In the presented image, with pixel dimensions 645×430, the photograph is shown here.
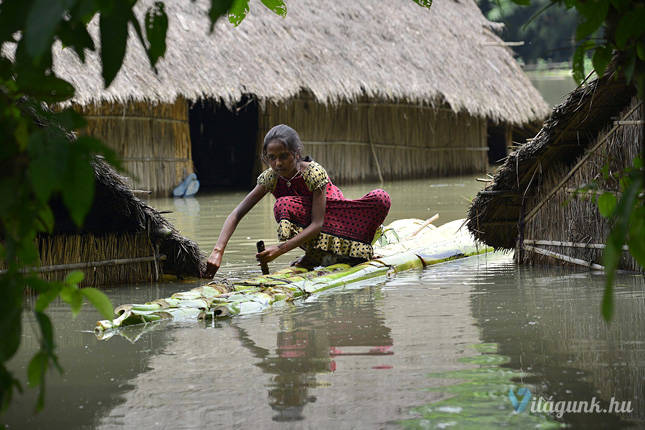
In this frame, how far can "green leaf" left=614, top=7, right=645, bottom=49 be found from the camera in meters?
1.44

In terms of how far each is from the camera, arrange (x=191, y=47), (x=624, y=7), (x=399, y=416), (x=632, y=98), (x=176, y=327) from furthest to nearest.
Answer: (x=191, y=47) → (x=632, y=98) → (x=176, y=327) → (x=399, y=416) → (x=624, y=7)

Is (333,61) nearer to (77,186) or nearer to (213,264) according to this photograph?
(213,264)

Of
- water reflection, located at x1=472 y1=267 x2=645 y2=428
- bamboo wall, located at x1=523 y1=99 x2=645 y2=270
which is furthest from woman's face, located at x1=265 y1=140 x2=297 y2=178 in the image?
bamboo wall, located at x1=523 y1=99 x2=645 y2=270

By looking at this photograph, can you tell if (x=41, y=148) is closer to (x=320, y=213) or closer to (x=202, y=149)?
(x=320, y=213)

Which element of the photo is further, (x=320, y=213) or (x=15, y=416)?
(x=320, y=213)

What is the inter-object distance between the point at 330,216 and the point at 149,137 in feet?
25.0

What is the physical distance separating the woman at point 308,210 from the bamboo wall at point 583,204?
1000mm

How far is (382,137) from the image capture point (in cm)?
1492

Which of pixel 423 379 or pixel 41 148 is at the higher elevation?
pixel 41 148

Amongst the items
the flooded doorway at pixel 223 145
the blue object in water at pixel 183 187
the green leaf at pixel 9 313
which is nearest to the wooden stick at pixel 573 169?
the green leaf at pixel 9 313

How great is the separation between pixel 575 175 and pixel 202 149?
38.7ft

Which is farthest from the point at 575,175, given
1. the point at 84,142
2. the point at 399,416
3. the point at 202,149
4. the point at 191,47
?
the point at 202,149

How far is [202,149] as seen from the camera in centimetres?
1597

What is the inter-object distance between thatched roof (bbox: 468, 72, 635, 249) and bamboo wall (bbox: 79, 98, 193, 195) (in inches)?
274
